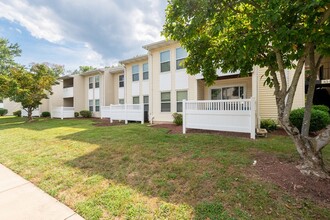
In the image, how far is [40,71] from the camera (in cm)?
1719

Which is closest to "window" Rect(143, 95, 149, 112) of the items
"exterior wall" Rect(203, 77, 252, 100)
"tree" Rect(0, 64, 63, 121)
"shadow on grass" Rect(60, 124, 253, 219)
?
"exterior wall" Rect(203, 77, 252, 100)

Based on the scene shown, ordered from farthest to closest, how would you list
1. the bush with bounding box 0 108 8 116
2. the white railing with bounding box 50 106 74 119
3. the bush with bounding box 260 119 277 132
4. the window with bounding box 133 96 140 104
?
the bush with bounding box 0 108 8 116
the white railing with bounding box 50 106 74 119
the window with bounding box 133 96 140 104
the bush with bounding box 260 119 277 132

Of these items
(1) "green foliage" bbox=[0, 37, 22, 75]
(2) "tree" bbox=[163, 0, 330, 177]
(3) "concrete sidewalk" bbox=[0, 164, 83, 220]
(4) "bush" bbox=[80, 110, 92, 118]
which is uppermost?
(1) "green foliage" bbox=[0, 37, 22, 75]

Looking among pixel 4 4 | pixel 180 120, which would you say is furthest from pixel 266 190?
pixel 4 4

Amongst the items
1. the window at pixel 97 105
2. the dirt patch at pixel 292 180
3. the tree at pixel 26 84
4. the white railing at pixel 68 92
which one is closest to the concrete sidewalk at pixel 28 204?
the dirt patch at pixel 292 180

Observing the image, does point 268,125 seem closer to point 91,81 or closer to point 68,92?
point 91,81

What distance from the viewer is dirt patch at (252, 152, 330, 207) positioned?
9.97 ft

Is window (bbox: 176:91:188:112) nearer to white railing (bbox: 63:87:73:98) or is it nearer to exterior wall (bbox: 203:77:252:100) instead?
exterior wall (bbox: 203:77:252:100)

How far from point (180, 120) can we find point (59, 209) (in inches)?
354

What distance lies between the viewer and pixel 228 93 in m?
11.8

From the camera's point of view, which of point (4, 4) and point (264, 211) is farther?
point (4, 4)

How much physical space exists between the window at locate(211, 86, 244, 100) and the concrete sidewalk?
1092cm

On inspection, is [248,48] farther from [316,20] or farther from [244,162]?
[244,162]

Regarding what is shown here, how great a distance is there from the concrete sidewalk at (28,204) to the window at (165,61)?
1111cm
